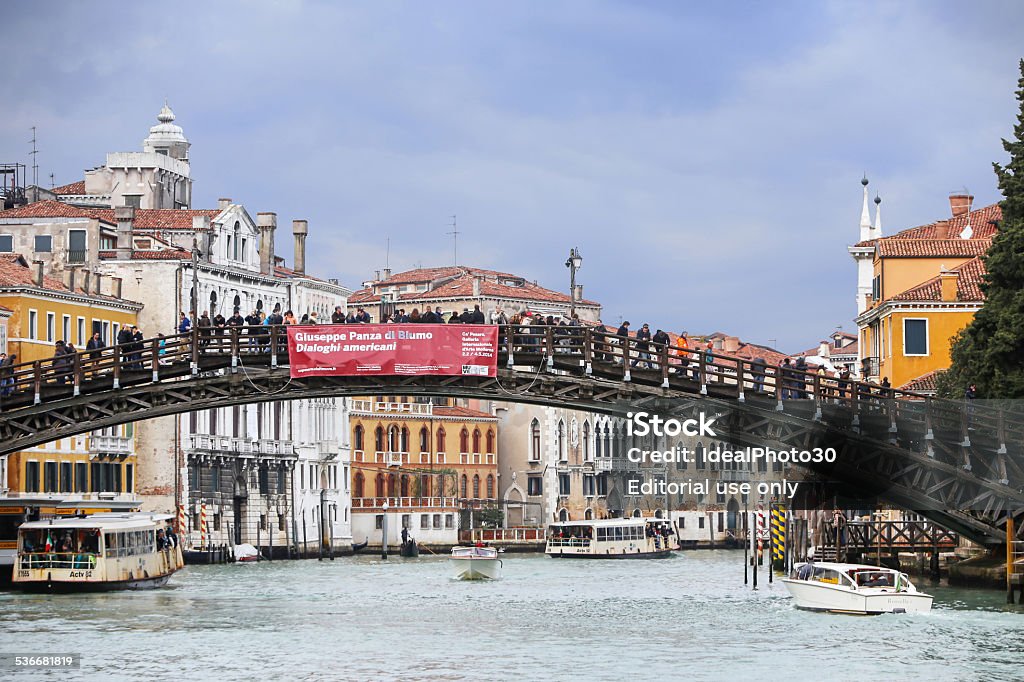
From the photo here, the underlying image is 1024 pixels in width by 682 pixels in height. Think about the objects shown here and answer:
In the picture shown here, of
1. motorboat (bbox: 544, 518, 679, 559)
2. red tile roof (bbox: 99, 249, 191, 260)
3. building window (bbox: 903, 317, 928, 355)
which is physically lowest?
motorboat (bbox: 544, 518, 679, 559)

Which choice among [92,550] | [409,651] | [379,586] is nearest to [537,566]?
[379,586]

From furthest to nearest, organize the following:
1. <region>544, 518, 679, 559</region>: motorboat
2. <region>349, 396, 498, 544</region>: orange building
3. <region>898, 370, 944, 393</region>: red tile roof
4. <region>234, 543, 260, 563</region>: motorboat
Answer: <region>349, 396, 498, 544</region>: orange building
<region>544, 518, 679, 559</region>: motorboat
<region>234, 543, 260, 563</region>: motorboat
<region>898, 370, 944, 393</region>: red tile roof

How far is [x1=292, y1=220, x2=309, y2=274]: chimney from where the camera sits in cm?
8738

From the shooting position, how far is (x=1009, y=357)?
145 feet

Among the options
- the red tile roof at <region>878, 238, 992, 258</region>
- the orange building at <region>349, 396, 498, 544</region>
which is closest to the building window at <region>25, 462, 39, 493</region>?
the red tile roof at <region>878, 238, 992, 258</region>

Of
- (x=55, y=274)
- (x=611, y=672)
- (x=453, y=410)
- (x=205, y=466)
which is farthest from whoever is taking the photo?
(x=453, y=410)

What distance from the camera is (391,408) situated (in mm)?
95625

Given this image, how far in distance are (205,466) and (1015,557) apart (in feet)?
135

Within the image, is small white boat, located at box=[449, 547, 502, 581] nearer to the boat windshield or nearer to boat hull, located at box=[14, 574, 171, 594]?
boat hull, located at box=[14, 574, 171, 594]

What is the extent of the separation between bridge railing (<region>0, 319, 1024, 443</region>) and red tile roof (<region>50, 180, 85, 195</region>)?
42240 millimetres

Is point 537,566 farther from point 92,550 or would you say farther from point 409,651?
point 409,651

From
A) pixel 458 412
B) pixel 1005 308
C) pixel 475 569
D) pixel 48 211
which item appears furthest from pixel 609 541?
pixel 1005 308

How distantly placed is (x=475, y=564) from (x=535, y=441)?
39.9m

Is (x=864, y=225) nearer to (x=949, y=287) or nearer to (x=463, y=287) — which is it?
(x=949, y=287)
